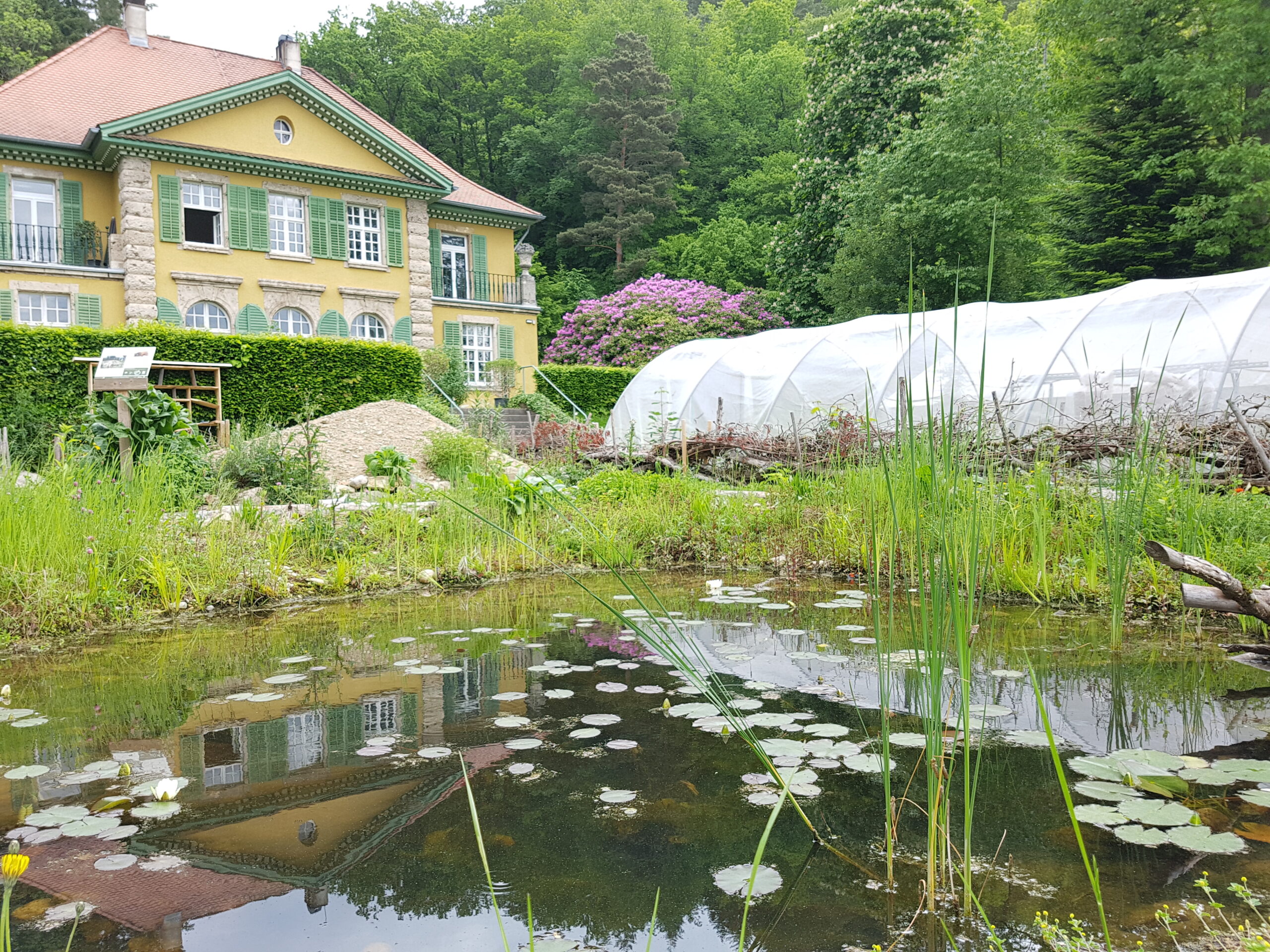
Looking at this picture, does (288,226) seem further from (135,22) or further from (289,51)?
(135,22)

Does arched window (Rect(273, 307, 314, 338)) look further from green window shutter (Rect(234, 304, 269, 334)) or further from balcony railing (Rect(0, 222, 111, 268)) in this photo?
balcony railing (Rect(0, 222, 111, 268))

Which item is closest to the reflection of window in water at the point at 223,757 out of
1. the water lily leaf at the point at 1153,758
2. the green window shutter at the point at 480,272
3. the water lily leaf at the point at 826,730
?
the water lily leaf at the point at 826,730

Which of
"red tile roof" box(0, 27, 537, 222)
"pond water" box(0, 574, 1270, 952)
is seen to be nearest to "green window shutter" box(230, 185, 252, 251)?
"red tile roof" box(0, 27, 537, 222)

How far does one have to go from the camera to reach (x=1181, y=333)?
8.31 metres

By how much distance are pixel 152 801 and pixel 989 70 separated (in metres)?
17.1

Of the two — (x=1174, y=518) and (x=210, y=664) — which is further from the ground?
(x=1174, y=518)

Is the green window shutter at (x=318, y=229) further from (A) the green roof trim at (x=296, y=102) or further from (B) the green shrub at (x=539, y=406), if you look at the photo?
(B) the green shrub at (x=539, y=406)

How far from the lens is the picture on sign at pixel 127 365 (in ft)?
19.2

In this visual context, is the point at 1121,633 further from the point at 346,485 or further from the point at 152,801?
the point at 346,485

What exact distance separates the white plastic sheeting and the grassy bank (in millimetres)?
1098

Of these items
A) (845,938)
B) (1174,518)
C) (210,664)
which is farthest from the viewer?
(1174,518)

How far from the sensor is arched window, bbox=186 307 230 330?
16.4 m

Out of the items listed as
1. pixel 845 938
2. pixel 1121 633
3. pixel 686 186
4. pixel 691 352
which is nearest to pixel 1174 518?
pixel 1121 633

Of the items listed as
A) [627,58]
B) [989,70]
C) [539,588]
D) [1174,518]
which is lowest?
[539,588]
